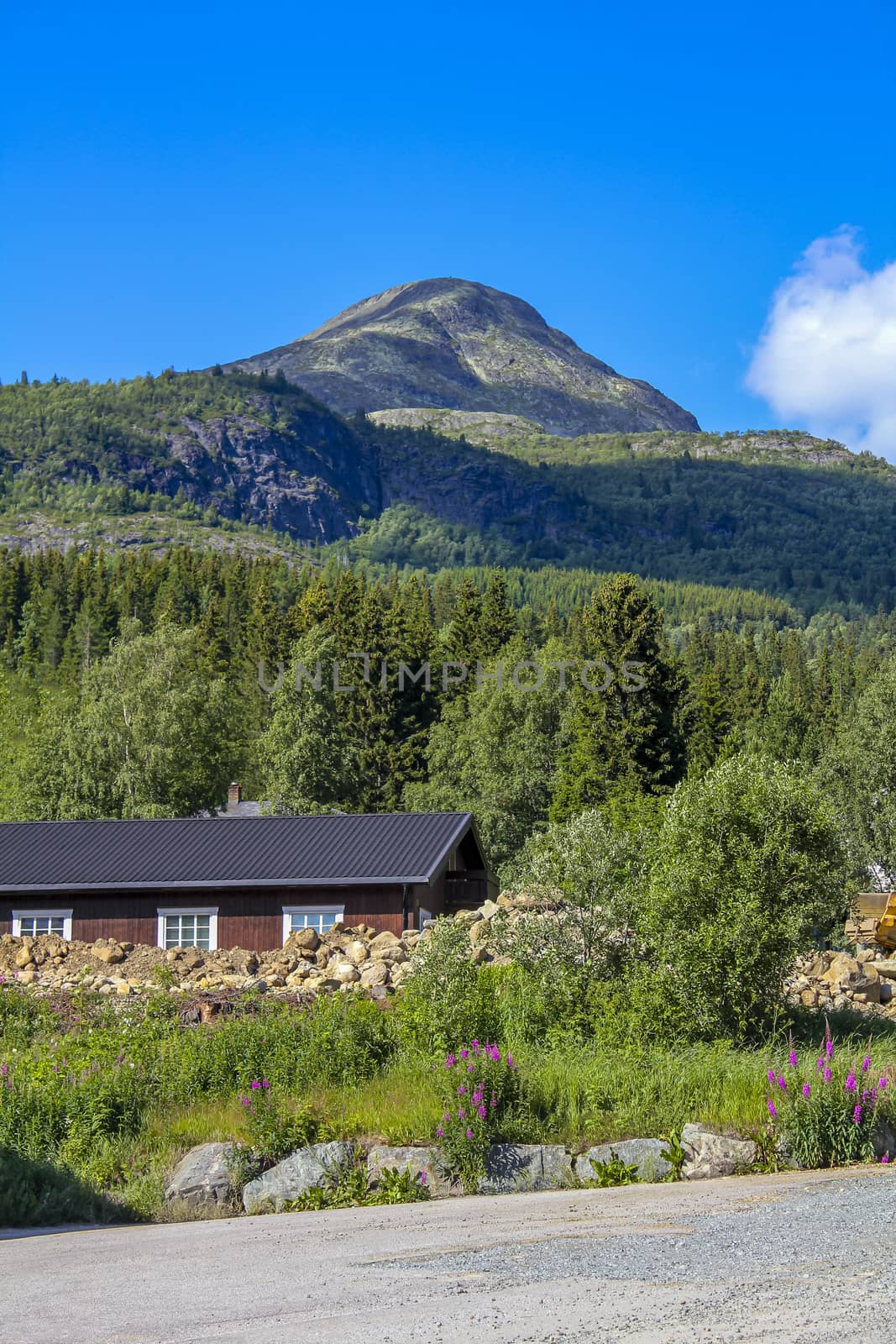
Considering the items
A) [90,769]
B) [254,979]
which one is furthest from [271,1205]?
[90,769]

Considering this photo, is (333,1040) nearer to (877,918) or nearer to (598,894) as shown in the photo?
(598,894)

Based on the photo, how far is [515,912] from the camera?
1142 inches

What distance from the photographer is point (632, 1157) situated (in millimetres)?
16375

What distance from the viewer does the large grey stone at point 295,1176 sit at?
16.5 meters

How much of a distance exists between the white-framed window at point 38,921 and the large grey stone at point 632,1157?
845 inches

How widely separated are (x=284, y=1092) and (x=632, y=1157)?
16.9ft

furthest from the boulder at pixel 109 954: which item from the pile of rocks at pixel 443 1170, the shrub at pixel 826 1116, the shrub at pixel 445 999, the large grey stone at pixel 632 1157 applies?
the shrub at pixel 826 1116

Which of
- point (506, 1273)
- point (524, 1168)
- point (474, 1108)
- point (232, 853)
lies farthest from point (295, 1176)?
point (232, 853)

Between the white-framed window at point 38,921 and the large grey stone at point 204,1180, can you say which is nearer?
the large grey stone at point 204,1180

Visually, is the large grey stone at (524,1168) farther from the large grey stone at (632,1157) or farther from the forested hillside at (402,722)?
the forested hillside at (402,722)

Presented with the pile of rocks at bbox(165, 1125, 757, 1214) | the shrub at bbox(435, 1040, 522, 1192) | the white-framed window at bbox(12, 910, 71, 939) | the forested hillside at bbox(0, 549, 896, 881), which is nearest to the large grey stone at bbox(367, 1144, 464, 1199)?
the pile of rocks at bbox(165, 1125, 757, 1214)

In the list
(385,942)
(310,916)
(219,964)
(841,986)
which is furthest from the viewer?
(310,916)

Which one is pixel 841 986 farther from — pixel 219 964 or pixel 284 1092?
pixel 219 964

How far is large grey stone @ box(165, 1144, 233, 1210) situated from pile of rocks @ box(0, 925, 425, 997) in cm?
800
